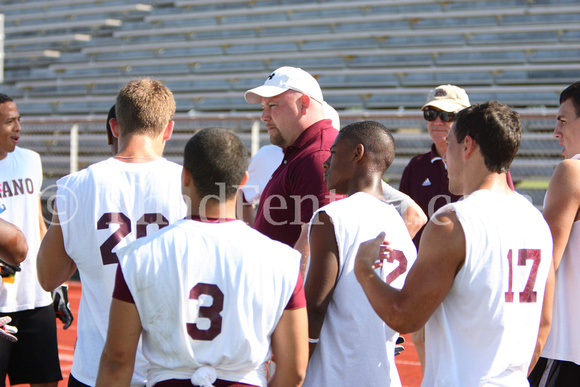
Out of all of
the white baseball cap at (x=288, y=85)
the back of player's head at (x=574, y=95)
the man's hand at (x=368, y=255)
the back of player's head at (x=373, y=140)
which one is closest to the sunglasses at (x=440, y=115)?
the white baseball cap at (x=288, y=85)

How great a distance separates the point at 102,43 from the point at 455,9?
7.41m

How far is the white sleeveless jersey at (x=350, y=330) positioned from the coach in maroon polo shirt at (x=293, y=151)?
0.60 m

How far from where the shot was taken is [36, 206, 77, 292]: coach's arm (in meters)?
2.43

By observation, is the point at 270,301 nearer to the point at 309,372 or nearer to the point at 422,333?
the point at 309,372

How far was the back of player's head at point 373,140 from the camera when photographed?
2.40m

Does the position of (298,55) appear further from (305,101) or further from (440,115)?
(305,101)

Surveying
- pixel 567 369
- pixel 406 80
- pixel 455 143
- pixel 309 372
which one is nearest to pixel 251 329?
pixel 309 372

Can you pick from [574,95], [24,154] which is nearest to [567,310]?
[574,95]

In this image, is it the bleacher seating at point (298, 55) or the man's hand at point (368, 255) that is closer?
the man's hand at point (368, 255)

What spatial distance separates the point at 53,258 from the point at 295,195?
106 cm

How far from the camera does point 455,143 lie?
2.12m

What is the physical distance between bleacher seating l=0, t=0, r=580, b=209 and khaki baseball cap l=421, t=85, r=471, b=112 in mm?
3821

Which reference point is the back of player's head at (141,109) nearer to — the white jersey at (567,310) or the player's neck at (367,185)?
the player's neck at (367,185)

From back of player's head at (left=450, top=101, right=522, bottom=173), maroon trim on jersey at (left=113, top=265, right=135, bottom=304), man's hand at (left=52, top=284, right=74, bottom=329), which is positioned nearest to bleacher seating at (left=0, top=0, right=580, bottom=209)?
man's hand at (left=52, top=284, right=74, bottom=329)
